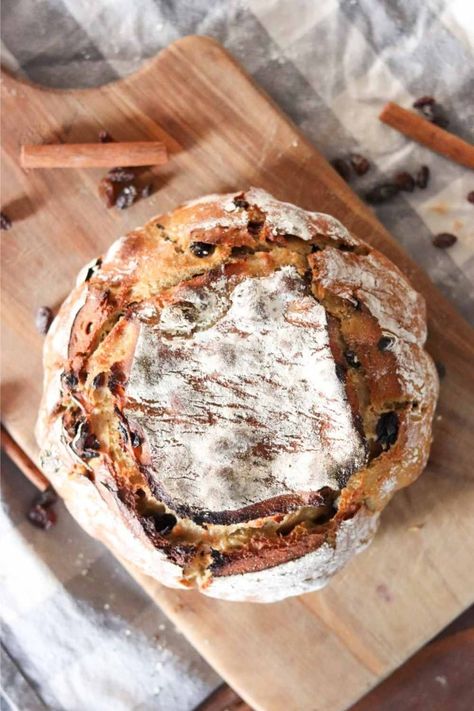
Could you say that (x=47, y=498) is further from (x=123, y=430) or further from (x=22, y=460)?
(x=123, y=430)

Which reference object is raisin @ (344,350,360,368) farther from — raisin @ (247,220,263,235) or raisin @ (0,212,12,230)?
raisin @ (0,212,12,230)

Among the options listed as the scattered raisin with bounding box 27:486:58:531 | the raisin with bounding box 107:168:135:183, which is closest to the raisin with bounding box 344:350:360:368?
the raisin with bounding box 107:168:135:183

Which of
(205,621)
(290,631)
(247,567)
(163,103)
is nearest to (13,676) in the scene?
(205,621)

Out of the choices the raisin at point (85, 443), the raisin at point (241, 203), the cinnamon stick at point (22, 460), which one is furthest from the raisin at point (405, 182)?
the cinnamon stick at point (22, 460)

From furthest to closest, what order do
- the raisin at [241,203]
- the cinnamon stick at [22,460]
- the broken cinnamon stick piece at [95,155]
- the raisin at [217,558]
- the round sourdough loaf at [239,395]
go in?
the cinnamon stick at [22,460] → the broken cinnamon stick piece at [95,155] → the raisin at [241,203] → the raisin at [217,558] → the round sourdough loaf at [239,395]

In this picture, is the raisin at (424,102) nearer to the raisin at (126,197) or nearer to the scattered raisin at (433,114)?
the scattered raisin at (433,114)

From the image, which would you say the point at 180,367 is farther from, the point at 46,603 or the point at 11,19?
the point at 11,19
